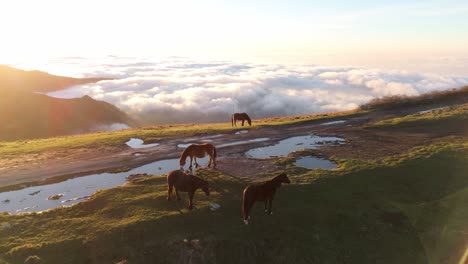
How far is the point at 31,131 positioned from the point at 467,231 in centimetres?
13505

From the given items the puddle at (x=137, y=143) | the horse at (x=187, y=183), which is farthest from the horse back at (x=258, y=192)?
the puddle at (x=137, y=143)

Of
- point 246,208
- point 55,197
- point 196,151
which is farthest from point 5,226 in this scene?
point 196,151

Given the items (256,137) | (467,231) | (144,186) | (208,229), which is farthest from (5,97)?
(467,231)

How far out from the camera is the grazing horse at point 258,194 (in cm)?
2061

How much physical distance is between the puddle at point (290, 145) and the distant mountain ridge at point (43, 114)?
104200 millimetres

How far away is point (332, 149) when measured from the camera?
4016 cm

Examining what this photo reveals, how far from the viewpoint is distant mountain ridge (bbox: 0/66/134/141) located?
123500 millimetres

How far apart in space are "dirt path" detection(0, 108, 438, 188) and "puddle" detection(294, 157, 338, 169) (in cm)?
242

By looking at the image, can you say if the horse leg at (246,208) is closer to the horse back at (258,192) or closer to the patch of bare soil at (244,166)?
the horse back at (258,192)

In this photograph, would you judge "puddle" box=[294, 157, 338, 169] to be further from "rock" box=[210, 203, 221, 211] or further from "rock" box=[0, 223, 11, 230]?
"rock" box=[0, 223, 11, 230]

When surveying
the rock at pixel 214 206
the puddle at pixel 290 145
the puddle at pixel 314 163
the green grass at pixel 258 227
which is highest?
the puddle at pixel 290 145

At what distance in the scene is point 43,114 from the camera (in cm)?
13838

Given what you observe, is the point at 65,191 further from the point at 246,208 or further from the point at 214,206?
the point at 246,208

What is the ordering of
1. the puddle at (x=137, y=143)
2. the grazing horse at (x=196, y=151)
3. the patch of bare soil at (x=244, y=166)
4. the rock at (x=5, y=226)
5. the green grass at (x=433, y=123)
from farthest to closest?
the green grass at (x=433, y=123) → the puddle at (x=137, y=143) → the grazing horse at (x=196, y=151) → the patch of bare soil at (x=244, y=166) → the rock at (x=5, y=226)
